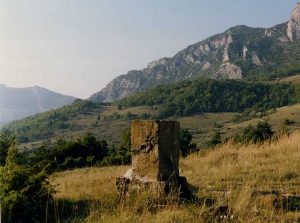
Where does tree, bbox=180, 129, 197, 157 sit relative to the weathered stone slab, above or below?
below

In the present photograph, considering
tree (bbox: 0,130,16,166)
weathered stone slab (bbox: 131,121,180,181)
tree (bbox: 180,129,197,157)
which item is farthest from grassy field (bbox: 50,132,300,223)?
tree (bbox: 180,129,197,157)

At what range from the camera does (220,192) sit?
7734 mm

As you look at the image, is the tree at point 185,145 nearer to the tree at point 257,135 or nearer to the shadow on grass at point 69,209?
the tree at point 257,135

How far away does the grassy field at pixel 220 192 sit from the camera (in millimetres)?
6191

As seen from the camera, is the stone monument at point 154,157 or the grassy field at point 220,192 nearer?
the grassy field at point 220,192

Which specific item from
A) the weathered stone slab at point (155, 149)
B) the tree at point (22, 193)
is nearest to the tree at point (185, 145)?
the weathered stone slab at point (155, 149)

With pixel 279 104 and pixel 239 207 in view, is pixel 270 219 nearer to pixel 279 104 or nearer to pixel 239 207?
pixel 239 207

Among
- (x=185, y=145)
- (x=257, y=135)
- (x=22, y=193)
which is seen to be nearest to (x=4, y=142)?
(x=22, y=193)

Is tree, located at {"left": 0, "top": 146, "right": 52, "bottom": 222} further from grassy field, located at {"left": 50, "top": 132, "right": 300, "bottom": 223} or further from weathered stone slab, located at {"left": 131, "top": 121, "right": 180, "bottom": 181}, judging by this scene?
weathered stone slab, located at {"left": 131, "top": 121, "right": 180, "bottom": 181}

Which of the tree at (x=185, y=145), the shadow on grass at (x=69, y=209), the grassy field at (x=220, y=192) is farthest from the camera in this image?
the tree at (x=185, y=145)

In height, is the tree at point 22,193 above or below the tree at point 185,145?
above

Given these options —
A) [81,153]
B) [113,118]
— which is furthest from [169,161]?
[113,118]

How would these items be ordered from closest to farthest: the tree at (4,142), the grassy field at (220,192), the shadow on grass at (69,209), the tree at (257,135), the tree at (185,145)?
the grassy field at (220,192) < the shadow on grass at (69,209) < the tree at (4,142) < the tree at (257,135) < the tree at (185,145)

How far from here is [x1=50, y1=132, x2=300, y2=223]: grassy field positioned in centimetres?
619
